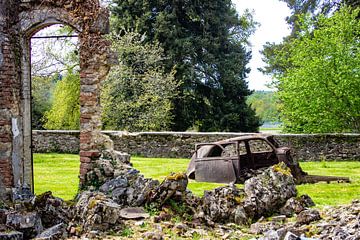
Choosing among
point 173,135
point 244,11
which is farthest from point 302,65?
point 244,11

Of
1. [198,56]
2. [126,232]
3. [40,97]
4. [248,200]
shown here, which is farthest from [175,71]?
[126,232]

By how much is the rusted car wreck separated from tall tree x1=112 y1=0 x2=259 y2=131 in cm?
1410

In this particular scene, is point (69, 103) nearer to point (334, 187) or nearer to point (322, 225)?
point (334, 187)

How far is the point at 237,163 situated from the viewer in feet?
42.2

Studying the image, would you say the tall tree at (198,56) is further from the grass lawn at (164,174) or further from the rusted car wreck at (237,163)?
the rusted car wreck at (237,163)

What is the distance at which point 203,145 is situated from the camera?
1398 centimetres

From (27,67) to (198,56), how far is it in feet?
65.2

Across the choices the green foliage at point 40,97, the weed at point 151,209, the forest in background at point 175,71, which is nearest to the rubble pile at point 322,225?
the weed at point 151,209

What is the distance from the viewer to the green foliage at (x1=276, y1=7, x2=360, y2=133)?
815 inches

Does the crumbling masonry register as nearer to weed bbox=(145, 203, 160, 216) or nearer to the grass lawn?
the grass lawn

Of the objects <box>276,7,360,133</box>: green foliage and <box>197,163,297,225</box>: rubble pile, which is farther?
<box>276,7,360,133</box>: green foliage

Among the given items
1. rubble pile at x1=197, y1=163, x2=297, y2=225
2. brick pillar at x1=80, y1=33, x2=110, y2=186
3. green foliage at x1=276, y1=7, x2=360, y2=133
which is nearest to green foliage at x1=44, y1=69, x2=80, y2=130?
green foliage at x1=276, y1=7, x2=360, y2=133

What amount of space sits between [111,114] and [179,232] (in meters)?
18.5

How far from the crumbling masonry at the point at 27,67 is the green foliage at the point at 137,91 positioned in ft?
49.1
